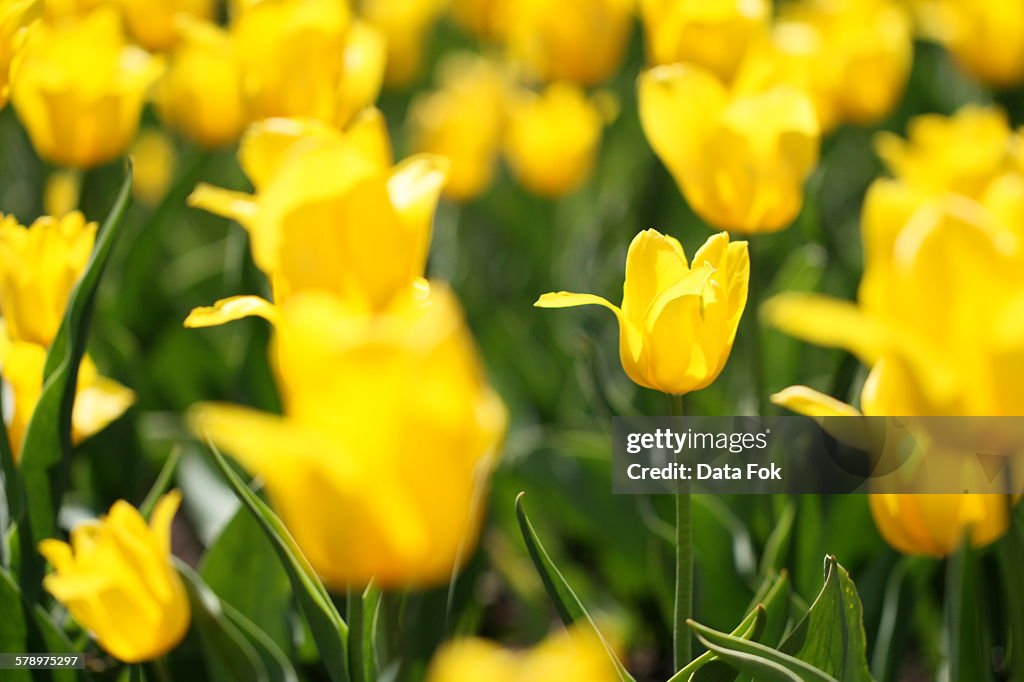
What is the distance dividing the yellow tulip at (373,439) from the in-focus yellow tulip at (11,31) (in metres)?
0.56

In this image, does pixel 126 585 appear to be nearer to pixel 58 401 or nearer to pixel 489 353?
pixel 58 401

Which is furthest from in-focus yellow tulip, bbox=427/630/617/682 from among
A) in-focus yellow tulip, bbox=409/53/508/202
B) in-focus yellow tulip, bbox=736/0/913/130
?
in-focus yellow tulip, bbox=409/53/508/202

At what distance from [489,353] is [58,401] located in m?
0.88

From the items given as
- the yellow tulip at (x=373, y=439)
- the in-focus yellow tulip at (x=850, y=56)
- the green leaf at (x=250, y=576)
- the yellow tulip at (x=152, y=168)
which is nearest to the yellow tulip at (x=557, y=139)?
the in-focus yellow tulip at (x=850, y=56)

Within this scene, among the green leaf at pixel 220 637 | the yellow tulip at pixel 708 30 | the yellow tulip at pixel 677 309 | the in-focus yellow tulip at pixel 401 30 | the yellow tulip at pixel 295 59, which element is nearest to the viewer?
the yellow tulip at pixel 677 309

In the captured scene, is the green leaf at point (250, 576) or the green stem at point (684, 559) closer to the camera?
the green stem at point (684, 559)

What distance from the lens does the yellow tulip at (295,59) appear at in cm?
117

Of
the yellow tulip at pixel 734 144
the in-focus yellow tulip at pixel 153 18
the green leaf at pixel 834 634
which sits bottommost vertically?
the green leaf at pixel 834 634

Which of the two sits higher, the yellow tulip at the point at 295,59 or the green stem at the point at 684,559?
the yellow tulip at the point at 295,59

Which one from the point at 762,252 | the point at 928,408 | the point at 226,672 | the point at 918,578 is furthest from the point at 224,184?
the point at 928,408

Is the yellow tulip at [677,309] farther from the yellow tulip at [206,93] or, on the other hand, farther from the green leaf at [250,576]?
the yellow tulip at [206,93]

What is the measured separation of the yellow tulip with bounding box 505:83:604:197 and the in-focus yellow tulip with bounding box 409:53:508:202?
0.09 m

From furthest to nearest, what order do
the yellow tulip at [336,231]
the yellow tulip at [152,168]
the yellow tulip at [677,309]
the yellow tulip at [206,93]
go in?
the yellow tulip at [152,168] < the yellow tulip at [206,93] < the yellow tulip at [677,309] < the yellow tulip at [336,231]

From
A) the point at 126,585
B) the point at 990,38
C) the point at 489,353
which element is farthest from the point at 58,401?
the point at 990,38
